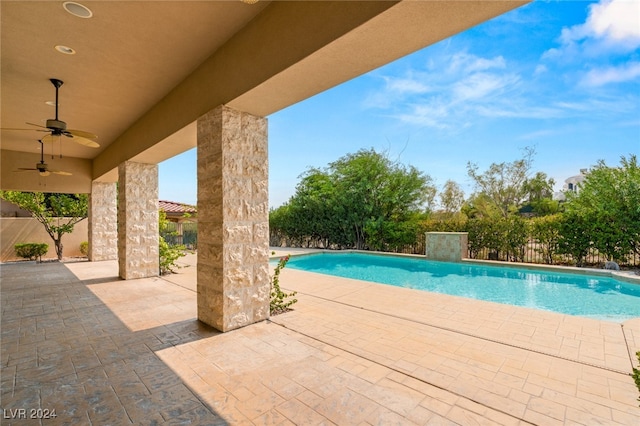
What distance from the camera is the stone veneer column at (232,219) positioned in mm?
3346

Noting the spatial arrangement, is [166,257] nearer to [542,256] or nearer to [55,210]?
[55,210]

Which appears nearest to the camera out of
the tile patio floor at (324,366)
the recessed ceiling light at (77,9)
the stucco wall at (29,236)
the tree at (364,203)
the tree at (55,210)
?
the tile patio floor at (324,366)

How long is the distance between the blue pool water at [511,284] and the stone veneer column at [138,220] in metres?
5.22

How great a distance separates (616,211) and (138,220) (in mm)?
11494

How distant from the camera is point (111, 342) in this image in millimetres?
3143

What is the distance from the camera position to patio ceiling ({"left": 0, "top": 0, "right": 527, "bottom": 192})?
1.99 metres

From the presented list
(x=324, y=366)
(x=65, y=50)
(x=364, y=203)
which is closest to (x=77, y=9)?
(x=65, y=50)

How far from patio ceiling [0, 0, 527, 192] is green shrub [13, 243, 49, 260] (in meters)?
7.20

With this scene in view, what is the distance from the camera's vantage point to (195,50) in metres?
3.24

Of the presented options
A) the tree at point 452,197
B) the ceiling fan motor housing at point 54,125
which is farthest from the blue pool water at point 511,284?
the tree at point 452,197

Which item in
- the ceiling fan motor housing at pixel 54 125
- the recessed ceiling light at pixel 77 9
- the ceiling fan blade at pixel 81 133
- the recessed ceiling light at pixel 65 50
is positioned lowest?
the ceiling fan blade at pixel 81 133

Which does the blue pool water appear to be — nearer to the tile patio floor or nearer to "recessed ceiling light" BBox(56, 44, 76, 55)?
the tile patio floor

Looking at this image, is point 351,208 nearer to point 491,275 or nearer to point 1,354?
point 491,275

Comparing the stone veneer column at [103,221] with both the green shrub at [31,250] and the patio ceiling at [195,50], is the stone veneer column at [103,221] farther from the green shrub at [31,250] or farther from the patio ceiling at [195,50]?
the patio ceiling at [195,50]
